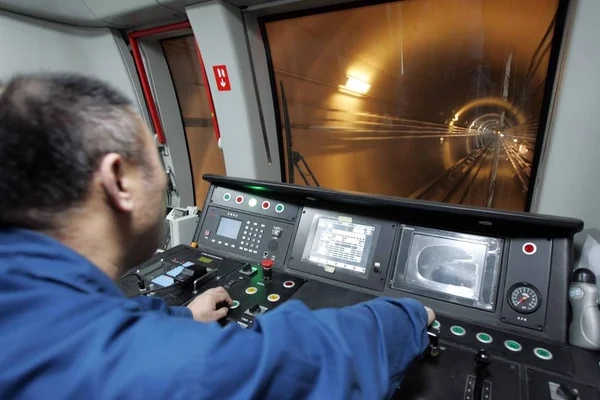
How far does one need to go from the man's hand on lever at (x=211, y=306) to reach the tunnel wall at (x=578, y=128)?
151 centimetres

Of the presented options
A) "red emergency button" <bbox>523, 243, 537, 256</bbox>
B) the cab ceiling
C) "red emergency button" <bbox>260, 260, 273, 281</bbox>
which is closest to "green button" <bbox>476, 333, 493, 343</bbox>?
"red emergency button" <bbox>523, 243, 537, 256</bbox>

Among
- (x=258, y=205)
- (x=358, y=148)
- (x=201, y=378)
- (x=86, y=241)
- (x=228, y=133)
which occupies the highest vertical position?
(x=358, y=148)

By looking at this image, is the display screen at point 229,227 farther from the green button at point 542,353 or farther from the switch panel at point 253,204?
the green button at point 542,353

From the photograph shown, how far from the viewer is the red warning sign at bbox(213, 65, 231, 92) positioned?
2225mm

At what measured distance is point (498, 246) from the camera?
1171 millimetres

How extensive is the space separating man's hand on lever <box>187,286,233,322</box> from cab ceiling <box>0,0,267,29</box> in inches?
70.9

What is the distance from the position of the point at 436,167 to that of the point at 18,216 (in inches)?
87.1

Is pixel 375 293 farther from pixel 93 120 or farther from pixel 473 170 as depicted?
pixel 473 170

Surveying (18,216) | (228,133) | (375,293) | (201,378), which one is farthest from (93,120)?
(228,133)

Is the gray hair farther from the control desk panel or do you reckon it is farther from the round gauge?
the round gauge

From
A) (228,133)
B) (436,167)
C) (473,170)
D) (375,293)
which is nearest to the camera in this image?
(375,293)

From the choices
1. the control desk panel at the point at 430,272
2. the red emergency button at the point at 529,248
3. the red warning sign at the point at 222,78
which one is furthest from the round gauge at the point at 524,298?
the red warning sign at the point at 222,78

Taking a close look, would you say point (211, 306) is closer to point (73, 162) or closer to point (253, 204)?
point (253, 204)

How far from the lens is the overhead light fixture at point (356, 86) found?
7.49 feet
